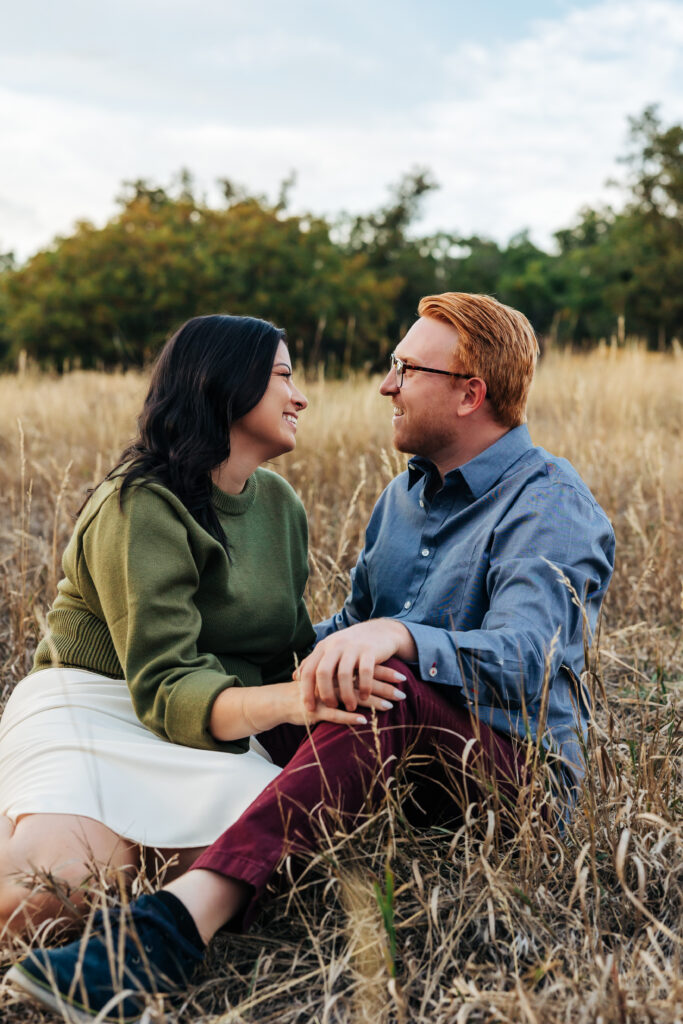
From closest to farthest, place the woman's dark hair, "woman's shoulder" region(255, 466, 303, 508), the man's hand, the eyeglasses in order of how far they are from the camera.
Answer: the man's hand, the woman's dark hair, the eyeglasses, "woman's shoulder" region(255, 466, 303, 508)

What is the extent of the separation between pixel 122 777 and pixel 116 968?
1.80 feet

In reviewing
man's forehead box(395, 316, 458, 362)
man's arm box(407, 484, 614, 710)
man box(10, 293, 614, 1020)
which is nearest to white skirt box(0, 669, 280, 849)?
man box(10, 293, 614, 1020)

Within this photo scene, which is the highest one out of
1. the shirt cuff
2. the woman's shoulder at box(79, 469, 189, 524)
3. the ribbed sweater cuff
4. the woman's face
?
the woman's face

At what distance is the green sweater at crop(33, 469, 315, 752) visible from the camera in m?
2.11

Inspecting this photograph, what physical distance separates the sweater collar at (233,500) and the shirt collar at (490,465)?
558 mm

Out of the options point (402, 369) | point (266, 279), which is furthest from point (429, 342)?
point (266, 279)

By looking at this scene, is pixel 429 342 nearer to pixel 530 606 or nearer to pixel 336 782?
pixel 530 606

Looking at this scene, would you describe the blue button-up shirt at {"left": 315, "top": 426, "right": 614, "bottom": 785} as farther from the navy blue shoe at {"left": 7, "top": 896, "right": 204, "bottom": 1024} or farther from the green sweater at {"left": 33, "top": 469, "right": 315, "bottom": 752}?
the navy blue shoe at {"left": 7, "top": 896, "right": 204, "bottom": 1024}

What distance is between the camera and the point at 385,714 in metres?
1.91

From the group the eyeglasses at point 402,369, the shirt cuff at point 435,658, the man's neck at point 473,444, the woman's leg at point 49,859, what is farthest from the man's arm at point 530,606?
the woman's leg at point 49,859

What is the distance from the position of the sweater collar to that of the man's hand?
26.6 inches

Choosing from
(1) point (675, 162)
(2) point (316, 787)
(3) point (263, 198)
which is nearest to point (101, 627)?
(2) point (316, 787)

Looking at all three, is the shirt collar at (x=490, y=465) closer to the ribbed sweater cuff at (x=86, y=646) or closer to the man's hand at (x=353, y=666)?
the man's hand at (x=353, y=666)

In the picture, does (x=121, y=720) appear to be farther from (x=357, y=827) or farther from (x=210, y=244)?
(x=210, y=244)
